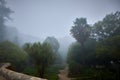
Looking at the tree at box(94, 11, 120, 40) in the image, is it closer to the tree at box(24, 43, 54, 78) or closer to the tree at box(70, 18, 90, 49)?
the tree at box(70, 18, 90, 49)

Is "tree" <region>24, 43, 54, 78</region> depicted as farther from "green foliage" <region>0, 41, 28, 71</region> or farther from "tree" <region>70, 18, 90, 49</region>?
"tree" <region>70, 18, 90, 49</region>

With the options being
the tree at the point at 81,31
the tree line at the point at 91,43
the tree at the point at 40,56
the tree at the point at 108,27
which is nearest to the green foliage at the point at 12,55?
the tree at the point at 40,56

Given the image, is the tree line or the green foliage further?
the tree line

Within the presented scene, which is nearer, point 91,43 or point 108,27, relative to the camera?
point 108,27

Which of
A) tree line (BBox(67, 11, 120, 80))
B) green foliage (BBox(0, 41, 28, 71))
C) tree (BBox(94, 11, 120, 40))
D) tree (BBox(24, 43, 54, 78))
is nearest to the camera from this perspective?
green foliage (BBox(0, 41, 28, 71))

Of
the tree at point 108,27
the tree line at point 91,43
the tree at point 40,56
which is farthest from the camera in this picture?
the tree at point 108,27

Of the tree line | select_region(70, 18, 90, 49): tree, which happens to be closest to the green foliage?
the tree line

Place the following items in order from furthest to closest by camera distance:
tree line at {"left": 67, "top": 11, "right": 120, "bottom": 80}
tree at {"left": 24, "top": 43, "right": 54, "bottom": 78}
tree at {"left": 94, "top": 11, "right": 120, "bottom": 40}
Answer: tree at {"left": 94, "top": 11, "right": 120, "bottom": 40} → tree line at {"left": 67, "top": 11, "right": 120, "bottom": 80} → tree at {"left": 24, "top": 43, "right": 54, "bottom": 78}

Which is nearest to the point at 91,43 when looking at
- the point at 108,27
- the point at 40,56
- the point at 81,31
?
the point at 81,31

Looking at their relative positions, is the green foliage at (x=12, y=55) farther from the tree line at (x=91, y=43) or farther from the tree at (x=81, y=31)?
the tree at (x=81, y=31)

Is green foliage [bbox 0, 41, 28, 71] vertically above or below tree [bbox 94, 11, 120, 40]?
below

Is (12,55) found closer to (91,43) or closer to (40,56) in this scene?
(40,56)

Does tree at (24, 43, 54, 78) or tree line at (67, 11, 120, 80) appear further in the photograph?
tree line at (67, 11, 120, 80)

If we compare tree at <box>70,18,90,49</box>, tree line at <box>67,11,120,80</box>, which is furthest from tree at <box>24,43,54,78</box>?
tree at <box>70,18,90,49</box>
